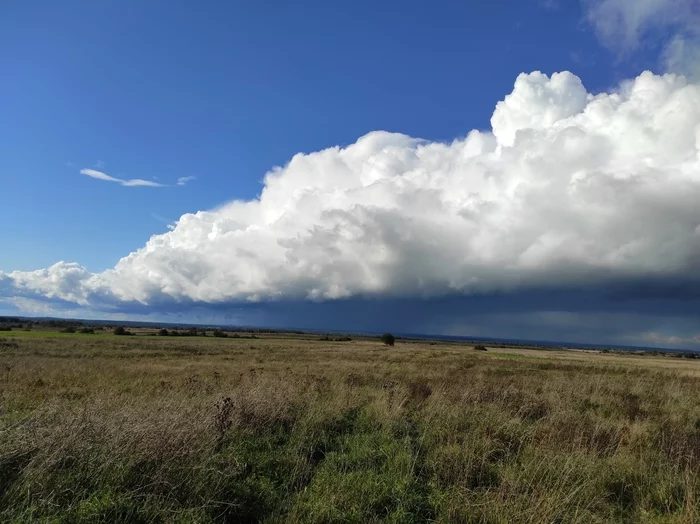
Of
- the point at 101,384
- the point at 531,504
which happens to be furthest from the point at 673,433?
the point at 101,384

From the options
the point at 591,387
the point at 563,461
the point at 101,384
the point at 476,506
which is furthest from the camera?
the point at 591,387

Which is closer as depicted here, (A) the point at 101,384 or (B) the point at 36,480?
(B) the point at 36,480

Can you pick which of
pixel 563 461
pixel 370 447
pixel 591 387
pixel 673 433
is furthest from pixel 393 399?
pixel 591 387

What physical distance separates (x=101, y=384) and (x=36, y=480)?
542 inches

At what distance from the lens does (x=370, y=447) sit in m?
9.17

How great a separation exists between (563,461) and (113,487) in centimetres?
761

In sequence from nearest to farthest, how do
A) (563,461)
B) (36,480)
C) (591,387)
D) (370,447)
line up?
(36,480) < (563,461) < (370,447) < (591,387)

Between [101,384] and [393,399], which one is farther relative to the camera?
[101,384]

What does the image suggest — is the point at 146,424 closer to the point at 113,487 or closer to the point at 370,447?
the point at 113,487

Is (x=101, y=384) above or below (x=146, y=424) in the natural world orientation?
below

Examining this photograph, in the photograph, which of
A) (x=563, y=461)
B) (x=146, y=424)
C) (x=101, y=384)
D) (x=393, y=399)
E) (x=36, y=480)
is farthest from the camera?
(x=101, y=384)

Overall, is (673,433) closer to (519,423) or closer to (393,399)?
(519,423)

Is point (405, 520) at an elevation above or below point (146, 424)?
below

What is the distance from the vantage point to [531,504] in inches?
253
